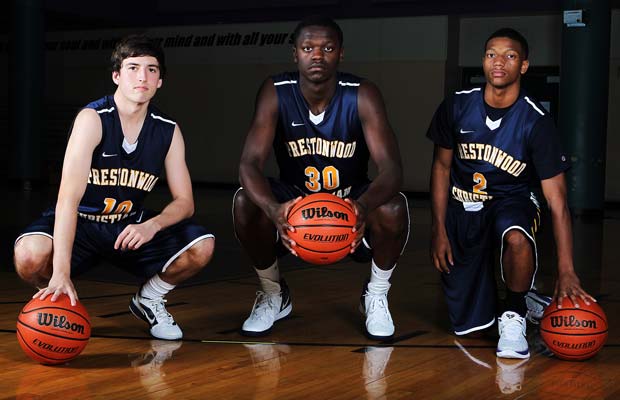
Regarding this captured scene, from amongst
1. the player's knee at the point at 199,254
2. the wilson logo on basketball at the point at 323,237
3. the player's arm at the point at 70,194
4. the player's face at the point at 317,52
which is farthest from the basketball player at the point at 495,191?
the player's arm at the point at 70,194

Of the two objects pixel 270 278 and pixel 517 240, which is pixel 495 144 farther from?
pixel 270 278

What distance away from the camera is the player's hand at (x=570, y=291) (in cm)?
297

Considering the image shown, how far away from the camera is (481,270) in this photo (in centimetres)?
330

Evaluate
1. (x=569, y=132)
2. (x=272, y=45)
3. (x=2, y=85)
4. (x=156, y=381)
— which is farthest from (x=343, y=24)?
(x=156, y=381)

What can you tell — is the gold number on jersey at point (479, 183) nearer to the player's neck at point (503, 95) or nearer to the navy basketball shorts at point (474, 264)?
the navy basketball shorts at point (474, 264)

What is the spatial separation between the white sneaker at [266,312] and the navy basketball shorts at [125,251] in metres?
0.37

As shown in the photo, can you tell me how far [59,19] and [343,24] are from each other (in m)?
4.69

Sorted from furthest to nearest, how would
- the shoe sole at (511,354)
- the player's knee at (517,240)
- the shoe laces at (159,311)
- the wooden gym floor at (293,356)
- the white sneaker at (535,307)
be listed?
the white sneaker at (535,307), the shoe laces at (159,311), the player's knee at (517,240), the shoe sole at (511,354), the wooden gym floor at (293,356)

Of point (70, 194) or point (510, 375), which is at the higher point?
point (70, 194)

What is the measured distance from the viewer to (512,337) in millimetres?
3021

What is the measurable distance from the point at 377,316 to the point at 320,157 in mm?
620

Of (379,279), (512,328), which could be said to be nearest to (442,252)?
(379,279)

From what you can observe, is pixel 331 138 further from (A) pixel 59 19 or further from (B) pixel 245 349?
(A) pixel 59 19

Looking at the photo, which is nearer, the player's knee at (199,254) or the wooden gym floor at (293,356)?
the wooden gym floor at (293,356)
